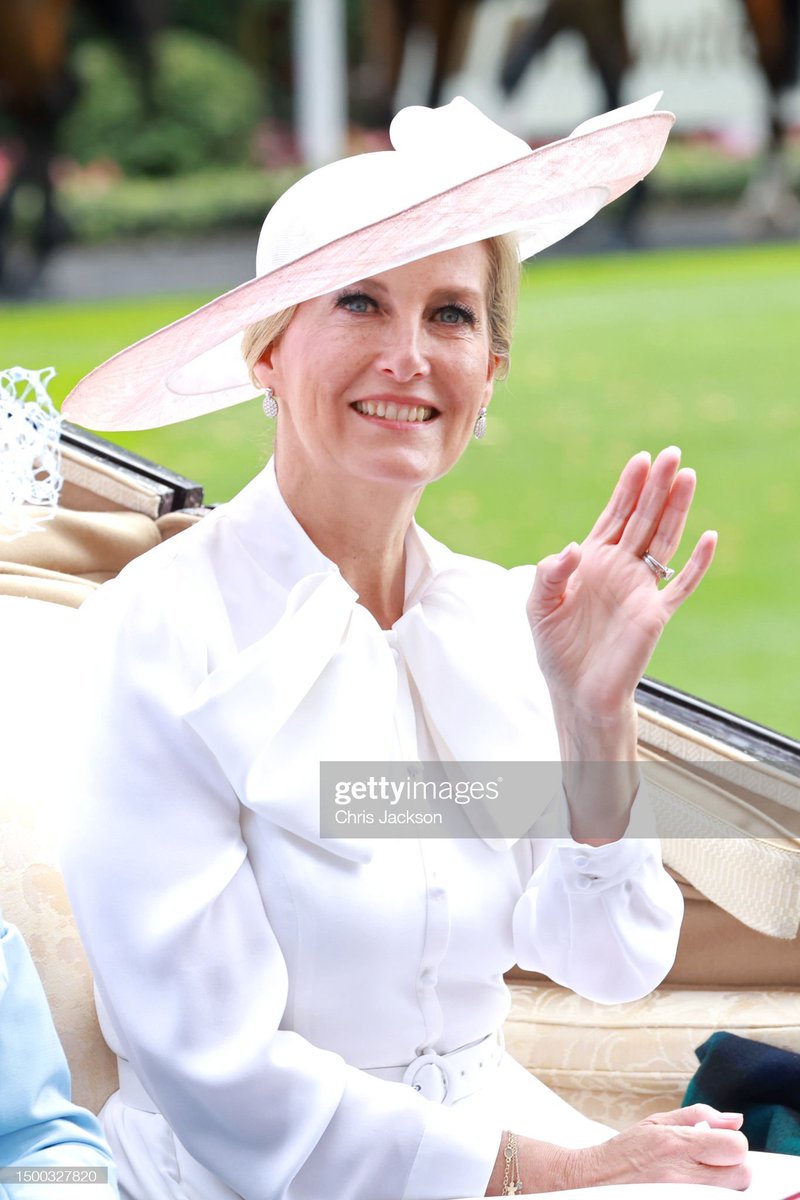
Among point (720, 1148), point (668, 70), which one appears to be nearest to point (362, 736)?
point (720, 1148)

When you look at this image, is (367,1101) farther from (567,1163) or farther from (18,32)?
(18,32)

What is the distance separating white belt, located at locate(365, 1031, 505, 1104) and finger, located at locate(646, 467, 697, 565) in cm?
55

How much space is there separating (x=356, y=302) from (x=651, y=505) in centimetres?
37

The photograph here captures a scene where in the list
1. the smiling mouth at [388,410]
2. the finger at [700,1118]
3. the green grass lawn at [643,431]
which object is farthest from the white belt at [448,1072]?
the green grass lawn at [643,431]

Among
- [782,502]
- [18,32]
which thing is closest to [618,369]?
[782,502]

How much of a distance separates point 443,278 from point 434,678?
421mm

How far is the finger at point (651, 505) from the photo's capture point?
1.79 metres

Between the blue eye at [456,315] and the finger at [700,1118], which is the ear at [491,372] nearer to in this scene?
the blue eye at [456,315]

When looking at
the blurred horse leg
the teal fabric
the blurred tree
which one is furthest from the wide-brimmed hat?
the blurred tree

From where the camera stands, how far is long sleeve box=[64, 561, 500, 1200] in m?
1.63

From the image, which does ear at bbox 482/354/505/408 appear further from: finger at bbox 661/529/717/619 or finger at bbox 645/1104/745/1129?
finger at bbox 645/1104/745/1129

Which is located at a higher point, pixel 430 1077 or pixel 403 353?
pixel 403 353

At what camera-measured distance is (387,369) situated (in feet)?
5.71

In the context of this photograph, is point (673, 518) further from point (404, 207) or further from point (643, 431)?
point (643, 431)
